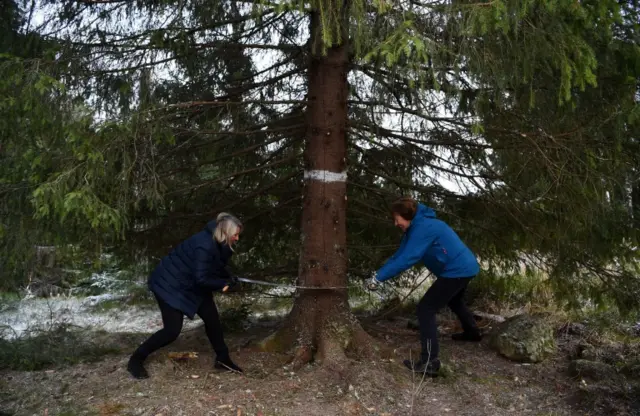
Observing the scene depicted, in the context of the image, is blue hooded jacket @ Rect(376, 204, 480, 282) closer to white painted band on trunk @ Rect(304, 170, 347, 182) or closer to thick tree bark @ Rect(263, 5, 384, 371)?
thick tree bark @ Rect(263, 5, 384, 371)

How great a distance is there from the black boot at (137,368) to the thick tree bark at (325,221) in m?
1.22

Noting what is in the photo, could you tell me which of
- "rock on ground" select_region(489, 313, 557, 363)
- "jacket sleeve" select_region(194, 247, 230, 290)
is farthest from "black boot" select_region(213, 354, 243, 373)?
"rock on ground" select_region(489, 313, 557, 363)

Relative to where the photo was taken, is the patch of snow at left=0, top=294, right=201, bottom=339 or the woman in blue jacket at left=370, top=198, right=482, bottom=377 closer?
the woman in blue jacket at left=370, top=198, right=482, bottom=377

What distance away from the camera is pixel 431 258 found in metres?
5.21

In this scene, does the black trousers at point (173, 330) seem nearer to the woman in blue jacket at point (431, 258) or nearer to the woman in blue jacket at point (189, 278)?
the woman in blue jacket at point (189, 278)

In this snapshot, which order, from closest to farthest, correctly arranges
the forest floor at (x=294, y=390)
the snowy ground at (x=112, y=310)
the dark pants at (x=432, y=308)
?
1. the forest floor at (x=294, y=390)
2. the dark pants at (x=432, y=308)
3. the snowy ground at (x=112, y=310)

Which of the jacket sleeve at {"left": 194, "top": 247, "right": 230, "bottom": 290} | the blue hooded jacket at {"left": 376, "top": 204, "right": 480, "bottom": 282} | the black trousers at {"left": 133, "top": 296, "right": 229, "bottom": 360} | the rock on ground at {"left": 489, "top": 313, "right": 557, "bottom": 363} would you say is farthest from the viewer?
the rock on ground at {"left": 489, "top": 313, "right": 557, "bottom": 363}

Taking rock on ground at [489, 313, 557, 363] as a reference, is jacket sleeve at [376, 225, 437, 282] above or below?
above

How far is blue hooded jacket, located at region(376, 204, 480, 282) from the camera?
4.93 meters

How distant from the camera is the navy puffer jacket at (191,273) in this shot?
4.75m

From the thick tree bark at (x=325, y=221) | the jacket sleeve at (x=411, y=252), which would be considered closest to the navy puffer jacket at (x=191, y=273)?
the thick tree bark at (x=325, y=221)

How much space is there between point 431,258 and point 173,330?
239cm

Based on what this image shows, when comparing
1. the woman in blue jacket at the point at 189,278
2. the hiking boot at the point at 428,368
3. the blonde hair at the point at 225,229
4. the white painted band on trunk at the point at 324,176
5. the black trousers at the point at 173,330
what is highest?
the white painted band on trunk at the point at 324,176

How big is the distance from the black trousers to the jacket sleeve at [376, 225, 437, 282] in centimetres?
154
